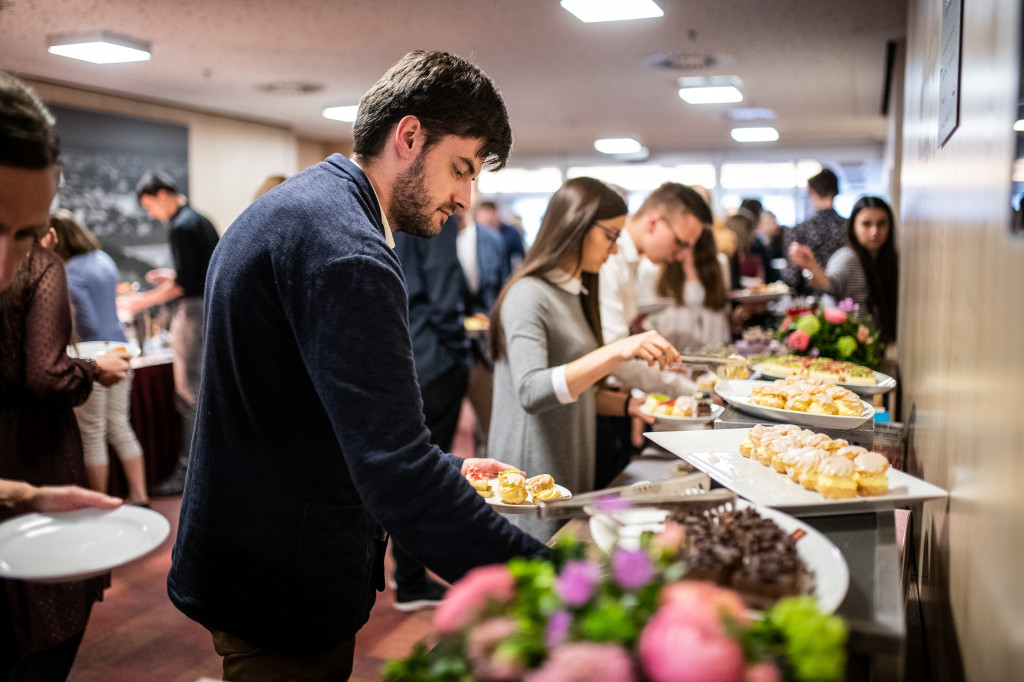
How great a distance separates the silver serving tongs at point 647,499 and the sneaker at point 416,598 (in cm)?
222

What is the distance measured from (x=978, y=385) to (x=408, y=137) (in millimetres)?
867

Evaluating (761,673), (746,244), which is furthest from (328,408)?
(746,244)

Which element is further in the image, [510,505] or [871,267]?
[871,267]

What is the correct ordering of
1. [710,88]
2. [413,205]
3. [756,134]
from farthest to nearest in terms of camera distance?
[756,134] → [710,88] → [413,205]

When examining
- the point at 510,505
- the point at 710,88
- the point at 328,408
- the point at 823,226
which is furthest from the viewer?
the point at 710,88

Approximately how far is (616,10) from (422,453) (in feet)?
13.2

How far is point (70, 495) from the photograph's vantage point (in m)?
1.17

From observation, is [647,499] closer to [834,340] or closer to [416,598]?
[834,340]

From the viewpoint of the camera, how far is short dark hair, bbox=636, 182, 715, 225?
10.7ft

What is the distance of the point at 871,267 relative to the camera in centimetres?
390

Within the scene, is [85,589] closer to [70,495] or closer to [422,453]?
[70,495]

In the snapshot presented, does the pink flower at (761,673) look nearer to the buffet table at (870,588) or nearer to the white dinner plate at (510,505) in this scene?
the buffet table at (870,588)

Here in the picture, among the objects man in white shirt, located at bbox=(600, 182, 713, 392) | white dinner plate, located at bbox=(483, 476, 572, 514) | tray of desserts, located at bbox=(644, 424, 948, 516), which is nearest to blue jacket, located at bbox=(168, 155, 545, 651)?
white dinner plate, located at bbox=(483, 476, 572, 514)

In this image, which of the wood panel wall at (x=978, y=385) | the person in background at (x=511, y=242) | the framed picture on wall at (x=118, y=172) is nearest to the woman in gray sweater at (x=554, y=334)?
the wood panel wall at (x=978, y=385)
